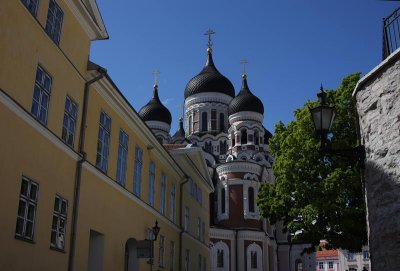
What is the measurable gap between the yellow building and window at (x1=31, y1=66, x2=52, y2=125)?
25mm

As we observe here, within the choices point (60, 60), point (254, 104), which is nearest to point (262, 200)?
point (60, 60)

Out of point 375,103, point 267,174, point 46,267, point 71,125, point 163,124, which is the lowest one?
point 46,267

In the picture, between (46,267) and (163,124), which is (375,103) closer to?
(46,267)

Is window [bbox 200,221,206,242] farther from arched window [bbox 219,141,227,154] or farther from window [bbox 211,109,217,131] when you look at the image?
window [bbox 211,109,217,131]

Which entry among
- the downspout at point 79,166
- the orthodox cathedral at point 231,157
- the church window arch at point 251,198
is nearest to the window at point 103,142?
the downspout at point 79,166

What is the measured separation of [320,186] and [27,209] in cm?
1376

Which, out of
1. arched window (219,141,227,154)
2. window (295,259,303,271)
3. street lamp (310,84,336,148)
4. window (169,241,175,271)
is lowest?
window (169,241,175,271)

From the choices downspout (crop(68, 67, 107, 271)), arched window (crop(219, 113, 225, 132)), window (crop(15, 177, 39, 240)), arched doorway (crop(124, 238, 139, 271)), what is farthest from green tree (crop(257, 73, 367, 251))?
arched window (crop(219, 113, 225, 132))

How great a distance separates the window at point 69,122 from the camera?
45.4 feet

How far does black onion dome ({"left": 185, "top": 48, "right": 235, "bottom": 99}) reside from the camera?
202 ft

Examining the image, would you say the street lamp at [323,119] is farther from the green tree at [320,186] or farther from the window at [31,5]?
the green tree at [320,186]

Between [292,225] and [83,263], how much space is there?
10.9 meters

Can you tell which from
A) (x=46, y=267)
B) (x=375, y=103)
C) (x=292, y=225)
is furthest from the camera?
(x=292, y=225)

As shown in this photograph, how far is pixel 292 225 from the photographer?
74.3 ft
